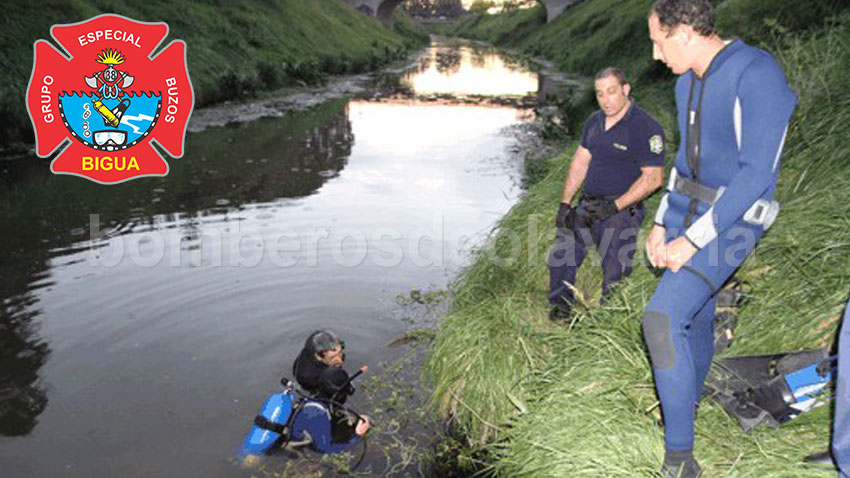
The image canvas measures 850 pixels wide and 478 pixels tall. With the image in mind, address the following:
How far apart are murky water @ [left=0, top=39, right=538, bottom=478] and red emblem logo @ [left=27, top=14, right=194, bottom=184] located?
816 mm

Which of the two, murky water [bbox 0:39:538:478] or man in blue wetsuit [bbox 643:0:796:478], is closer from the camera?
man in blue wetsuit [bbox 643:0:796:478]

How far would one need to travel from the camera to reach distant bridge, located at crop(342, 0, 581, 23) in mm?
75500

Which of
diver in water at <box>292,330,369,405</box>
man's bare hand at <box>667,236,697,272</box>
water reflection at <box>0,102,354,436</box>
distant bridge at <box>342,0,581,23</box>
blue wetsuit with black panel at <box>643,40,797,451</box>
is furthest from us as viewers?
distant bridge at <box>342,0,581,23</box>

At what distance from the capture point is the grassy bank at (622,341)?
3.81m

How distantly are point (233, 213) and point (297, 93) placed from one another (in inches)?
745

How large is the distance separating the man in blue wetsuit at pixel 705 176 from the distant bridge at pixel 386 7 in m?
78.1

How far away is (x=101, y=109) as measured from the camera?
15.6 metres

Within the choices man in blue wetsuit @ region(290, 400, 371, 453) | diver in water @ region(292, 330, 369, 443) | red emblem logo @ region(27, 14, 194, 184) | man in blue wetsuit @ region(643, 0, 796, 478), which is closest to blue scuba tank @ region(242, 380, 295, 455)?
man in blue wetsuit @ region(290, 400, 371, 453)

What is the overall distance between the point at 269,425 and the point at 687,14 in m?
4.11

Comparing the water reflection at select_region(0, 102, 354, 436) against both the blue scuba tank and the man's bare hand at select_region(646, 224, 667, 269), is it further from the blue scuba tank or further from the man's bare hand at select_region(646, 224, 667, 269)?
the man's bare hand at select_region(646, 224, 667, 269)

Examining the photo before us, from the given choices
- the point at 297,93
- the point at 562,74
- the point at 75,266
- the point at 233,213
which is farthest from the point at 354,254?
the point at 562,74

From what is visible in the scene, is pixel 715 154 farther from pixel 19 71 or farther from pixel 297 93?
pixel 297 93

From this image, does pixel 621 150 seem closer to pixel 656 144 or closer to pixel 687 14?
pixel 656 144

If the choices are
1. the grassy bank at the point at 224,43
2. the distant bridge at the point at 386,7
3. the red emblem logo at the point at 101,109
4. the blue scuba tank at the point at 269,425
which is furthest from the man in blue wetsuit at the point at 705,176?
the distant bridge at the point at 386,7
